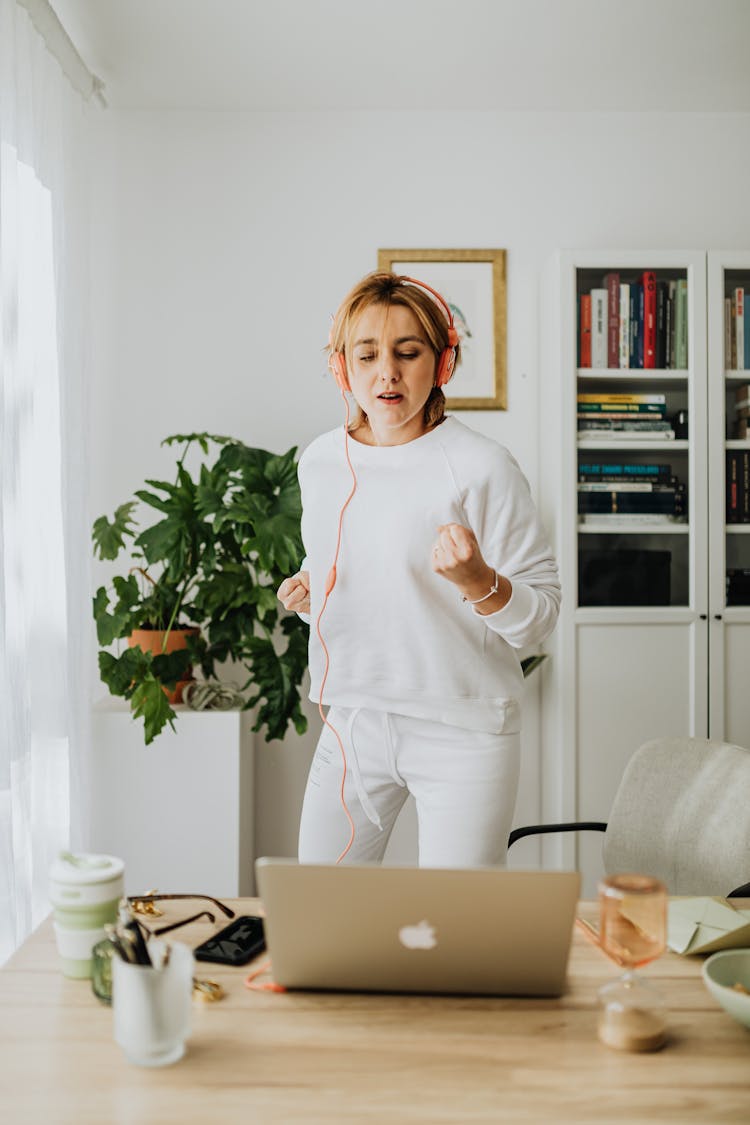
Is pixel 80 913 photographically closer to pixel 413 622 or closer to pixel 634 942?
pixel 634 942

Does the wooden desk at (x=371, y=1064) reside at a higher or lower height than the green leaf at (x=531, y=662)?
lower

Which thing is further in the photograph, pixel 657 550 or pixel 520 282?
pixel 520 282

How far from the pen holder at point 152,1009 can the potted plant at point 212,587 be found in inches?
69.3

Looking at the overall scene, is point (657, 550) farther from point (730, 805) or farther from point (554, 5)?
point (554, 5)

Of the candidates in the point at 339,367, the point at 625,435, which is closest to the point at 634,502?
the point at 625,435

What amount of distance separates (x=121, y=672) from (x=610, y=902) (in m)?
2.00

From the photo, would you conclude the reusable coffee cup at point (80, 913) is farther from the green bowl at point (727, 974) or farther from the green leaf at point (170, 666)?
the green leaf at point (170, 666)

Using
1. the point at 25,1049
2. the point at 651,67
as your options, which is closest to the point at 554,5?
the point at 651,67

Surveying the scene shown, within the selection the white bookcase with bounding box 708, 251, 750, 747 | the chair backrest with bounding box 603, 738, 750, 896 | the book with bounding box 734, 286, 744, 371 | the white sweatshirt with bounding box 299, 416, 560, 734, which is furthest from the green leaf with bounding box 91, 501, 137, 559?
the book with bounding box 734, 286, 744, 371

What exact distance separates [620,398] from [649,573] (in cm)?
56

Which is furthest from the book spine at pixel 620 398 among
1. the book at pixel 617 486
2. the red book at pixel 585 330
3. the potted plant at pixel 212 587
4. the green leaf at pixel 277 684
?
the green leaf at pixel 277 684

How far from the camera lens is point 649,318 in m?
2.98

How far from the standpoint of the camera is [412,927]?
983mm

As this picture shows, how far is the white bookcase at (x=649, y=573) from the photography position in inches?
116
